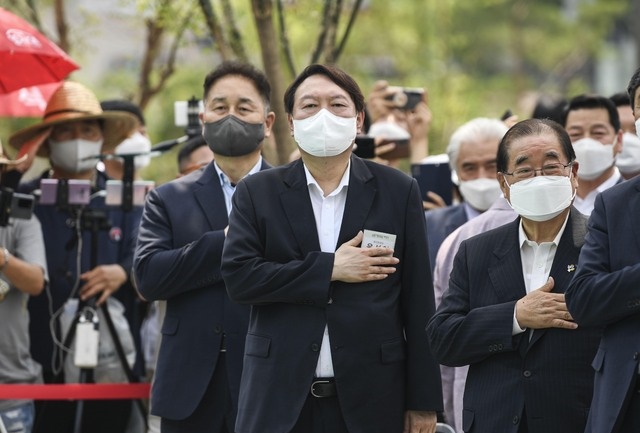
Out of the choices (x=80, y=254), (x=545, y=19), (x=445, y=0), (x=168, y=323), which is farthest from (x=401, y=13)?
(x=168, y=323)

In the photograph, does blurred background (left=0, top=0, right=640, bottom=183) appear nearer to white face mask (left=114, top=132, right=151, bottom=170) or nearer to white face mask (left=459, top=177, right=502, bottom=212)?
white face mask (left=114, top=132, right=151, bottom=170)

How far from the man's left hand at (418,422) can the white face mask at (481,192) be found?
7.09 ft

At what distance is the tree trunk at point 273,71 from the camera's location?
8.88 meters

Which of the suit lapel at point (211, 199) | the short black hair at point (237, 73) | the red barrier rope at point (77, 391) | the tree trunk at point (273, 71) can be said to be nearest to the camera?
the suit lapel at point (211, 199)

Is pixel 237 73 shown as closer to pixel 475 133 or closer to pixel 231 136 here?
pixel 231 136

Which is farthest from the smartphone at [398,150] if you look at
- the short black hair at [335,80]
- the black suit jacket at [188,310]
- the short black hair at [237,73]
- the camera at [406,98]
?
the short black hair at [335,80]

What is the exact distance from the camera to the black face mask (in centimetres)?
620

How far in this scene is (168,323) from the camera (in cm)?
607

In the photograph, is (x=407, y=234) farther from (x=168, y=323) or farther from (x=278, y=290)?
(x=168, y=323)

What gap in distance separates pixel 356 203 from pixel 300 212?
23cm

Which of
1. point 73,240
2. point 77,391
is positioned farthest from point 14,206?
point 77,391

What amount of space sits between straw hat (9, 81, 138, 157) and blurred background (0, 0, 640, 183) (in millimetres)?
1164

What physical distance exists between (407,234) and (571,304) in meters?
0.88

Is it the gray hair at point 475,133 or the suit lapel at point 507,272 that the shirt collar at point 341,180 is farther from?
the gray hair at point 475,133
